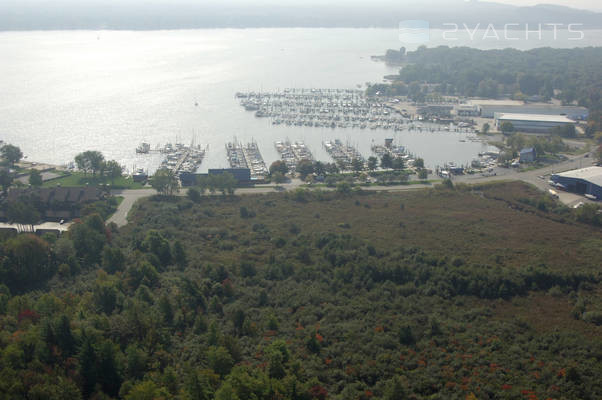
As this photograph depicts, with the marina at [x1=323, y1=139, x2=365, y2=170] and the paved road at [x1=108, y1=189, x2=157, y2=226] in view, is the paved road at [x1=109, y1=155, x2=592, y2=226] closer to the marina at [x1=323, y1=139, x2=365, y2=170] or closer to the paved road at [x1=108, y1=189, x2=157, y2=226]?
the paved road at [x1=108, y1=189, x2=157, y2=226]

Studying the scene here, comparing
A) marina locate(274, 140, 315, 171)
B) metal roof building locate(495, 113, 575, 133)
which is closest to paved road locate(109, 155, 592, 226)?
marina locate(274, 140, 315, 171)

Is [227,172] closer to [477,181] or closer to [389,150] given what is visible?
[389,150]

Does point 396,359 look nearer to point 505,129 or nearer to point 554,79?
point 505,129

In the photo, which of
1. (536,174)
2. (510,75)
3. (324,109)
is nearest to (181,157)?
(324,109)

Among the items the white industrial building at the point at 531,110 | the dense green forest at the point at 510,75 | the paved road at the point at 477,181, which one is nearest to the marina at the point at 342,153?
the paved road at the point at 477,181

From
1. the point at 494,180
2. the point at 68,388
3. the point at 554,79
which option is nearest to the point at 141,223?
the point at 68,388

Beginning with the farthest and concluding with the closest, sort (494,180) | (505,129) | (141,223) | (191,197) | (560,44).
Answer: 1. (560,44)
2. (505,129)
3. (494,180)
4. (191,197)
5. (141,223)
